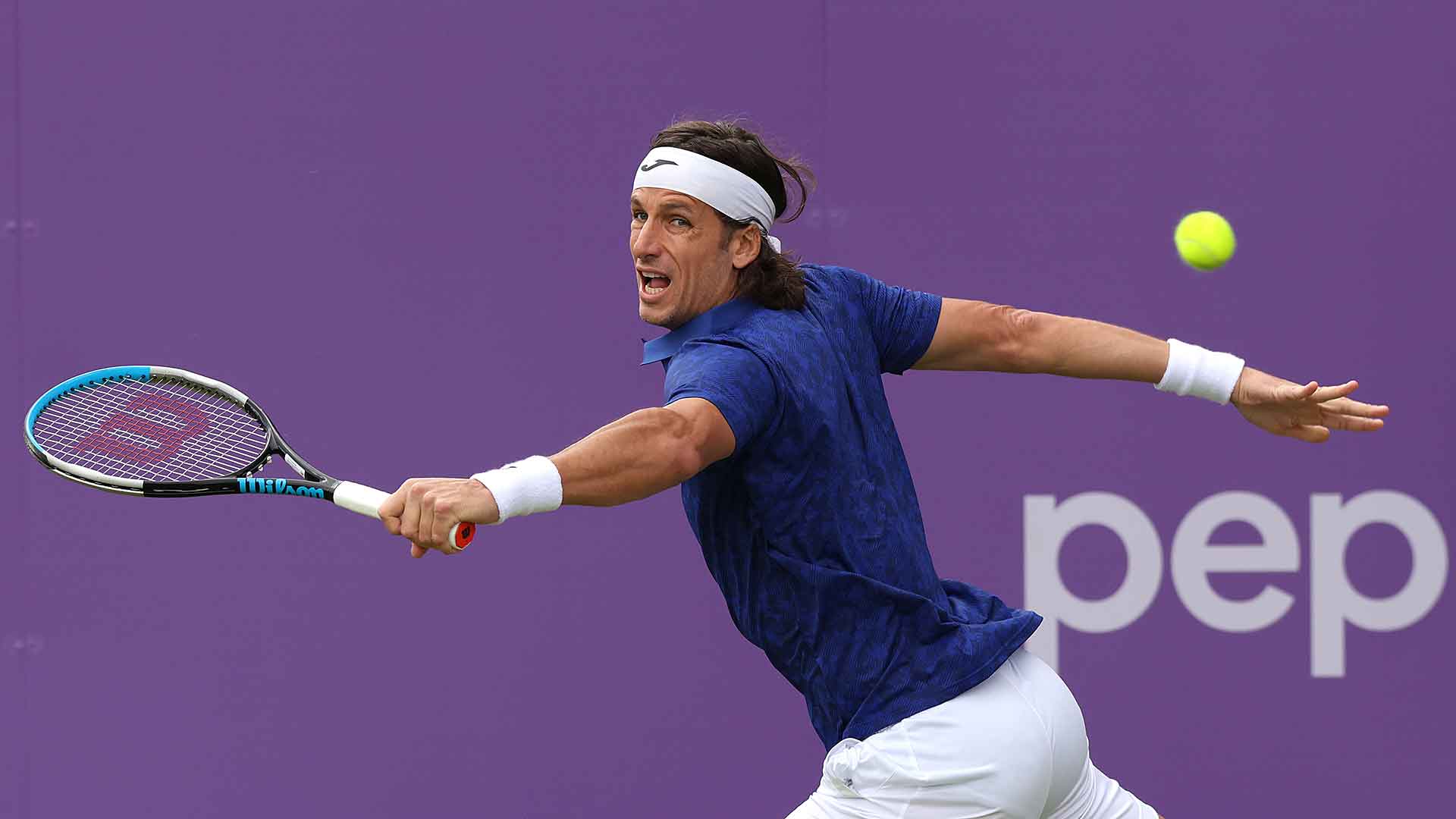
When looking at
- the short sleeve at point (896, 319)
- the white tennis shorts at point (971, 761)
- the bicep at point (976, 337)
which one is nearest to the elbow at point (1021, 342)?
the bicep at point (976, 337)

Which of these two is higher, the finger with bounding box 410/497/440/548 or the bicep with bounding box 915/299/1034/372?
the bicep with bounding box 915/299/1034/372

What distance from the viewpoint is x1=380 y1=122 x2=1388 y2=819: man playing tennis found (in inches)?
112

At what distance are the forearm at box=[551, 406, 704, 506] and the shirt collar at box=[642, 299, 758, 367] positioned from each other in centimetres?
45

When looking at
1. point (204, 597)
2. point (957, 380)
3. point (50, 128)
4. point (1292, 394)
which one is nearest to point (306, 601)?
point (204, 597)

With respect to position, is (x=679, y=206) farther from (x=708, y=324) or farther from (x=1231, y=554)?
(x=1231, y=554)

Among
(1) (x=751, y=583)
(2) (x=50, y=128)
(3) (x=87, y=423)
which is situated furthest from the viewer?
(2) (x=50, y=128)

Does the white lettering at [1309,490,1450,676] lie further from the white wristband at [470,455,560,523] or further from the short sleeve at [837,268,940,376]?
the white wristband at [470,455,560,523]

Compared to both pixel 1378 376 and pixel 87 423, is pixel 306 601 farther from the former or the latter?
pixel 1378 376

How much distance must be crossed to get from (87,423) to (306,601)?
870mm

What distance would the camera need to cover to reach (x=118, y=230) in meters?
4.29

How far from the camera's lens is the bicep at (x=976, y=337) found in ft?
10.7

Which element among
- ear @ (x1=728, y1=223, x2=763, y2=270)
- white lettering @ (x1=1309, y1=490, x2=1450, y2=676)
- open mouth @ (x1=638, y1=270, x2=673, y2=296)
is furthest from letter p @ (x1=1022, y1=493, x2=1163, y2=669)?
open mouth @ (x1=638, y1=270, x2=673, y2=296)

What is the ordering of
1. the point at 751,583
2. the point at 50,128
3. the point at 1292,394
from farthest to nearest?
1. the point at 50,128
2. the point at 1292,394
3. the point at 751,583

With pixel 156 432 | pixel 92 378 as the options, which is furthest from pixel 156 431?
pixel 92 378
